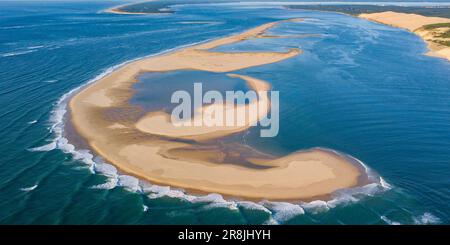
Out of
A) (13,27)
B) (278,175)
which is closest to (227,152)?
(278,175)

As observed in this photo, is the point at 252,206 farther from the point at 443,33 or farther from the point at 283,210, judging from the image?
the point at 443,33

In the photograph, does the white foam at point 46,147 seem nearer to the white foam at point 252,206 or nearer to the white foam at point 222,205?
the white foam at point 222,205

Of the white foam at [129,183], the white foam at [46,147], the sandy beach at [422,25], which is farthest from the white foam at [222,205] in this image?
the sandy beach at [422,25]

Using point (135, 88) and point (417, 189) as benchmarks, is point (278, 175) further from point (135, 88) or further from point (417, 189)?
point (135, 88)

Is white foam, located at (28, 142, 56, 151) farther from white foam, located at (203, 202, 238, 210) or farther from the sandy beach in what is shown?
the sandy beach

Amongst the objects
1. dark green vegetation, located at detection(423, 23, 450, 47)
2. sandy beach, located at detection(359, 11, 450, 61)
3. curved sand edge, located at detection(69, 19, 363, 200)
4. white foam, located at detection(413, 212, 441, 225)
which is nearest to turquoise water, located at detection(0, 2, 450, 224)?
white foam, located at detection(413, 212, 441, 225)

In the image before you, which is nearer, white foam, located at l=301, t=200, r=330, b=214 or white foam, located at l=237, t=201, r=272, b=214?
white foam, located at l=301, t=200, r=330, b=214
